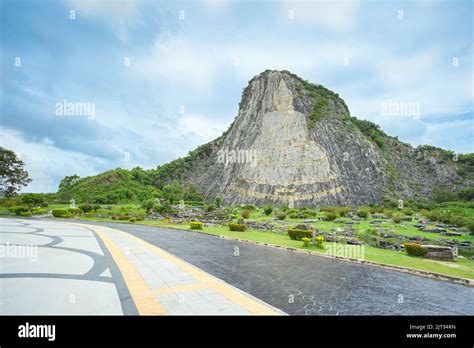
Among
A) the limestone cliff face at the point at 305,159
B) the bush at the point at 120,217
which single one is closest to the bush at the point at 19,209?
the bush at the point at 120,217

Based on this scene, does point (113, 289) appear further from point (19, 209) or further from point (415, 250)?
point (19, 209)

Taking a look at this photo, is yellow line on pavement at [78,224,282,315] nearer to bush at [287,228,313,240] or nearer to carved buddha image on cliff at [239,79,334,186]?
bush at [287,228,313,240]

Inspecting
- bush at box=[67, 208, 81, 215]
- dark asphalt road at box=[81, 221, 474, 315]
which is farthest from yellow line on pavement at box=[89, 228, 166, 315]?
bush at box=[67, 208, 81, 215]

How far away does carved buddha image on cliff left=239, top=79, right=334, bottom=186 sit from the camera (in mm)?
59219

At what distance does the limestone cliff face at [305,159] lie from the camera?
56.8 meters

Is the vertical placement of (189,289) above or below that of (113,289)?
below

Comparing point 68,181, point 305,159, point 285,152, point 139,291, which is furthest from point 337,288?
point 68,181

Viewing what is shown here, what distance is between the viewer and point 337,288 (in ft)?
26.5

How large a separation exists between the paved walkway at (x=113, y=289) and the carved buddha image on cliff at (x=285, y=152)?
2053 inches

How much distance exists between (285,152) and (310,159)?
6359 millimetres

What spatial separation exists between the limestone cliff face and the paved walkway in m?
49.4
